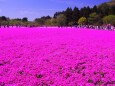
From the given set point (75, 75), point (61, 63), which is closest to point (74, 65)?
point (61, 63)

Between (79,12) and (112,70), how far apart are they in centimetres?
14248

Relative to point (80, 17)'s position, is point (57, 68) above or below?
below

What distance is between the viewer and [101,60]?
16328 millimetres

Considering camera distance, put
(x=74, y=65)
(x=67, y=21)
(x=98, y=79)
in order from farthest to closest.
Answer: (x=67, y=21), (x=74, y=65), (x=98, y=79)

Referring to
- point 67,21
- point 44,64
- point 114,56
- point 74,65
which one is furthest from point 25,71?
point 67,21

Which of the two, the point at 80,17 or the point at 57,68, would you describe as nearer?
the point at 57,68

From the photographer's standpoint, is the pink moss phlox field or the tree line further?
the tree line

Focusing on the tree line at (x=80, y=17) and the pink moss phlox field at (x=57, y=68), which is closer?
the pink moss phlox field at (x=57, y=68)

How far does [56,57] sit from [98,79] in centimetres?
498

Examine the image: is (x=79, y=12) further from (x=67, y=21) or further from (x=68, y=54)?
(x=68, y=54)

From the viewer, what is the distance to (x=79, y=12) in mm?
155000

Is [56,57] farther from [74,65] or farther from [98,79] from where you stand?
[98,79]

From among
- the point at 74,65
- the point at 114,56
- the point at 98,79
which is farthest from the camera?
the point at 114,56

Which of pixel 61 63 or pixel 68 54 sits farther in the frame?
pixel 68 54
